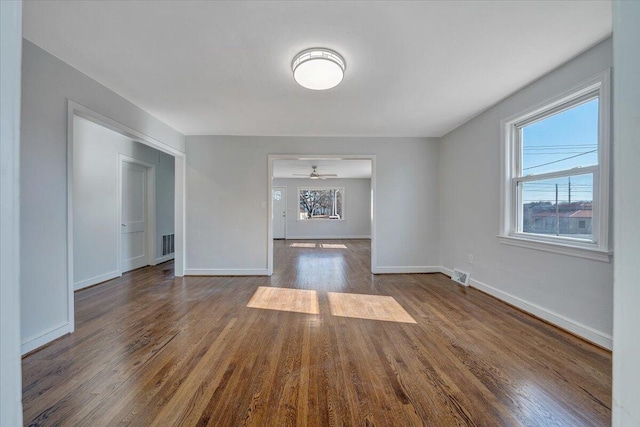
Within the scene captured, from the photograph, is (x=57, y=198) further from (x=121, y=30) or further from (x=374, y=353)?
(x=374, y=353)

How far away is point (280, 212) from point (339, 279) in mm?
5962

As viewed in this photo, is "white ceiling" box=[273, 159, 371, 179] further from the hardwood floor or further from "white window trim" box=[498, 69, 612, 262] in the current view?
the hardwood floor

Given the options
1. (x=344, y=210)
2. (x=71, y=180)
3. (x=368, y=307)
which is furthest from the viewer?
(x=344, y=210)

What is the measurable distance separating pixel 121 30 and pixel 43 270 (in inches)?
75.6

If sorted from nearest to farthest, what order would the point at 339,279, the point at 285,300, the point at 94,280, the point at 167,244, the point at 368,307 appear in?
the point at 368,307, the point at 285,300, the point at 94,280, the point at 339,279, the point at 167,244

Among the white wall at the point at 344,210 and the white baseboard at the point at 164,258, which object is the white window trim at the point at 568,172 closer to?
the white baseboard at the point at 164,258

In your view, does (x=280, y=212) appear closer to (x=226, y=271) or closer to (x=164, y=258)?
(x=164, y=258)

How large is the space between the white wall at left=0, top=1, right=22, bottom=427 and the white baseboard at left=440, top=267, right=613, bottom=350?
3122 millimetres

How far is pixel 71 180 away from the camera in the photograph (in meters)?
2.38

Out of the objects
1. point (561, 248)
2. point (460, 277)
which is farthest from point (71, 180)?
point (460, 277)

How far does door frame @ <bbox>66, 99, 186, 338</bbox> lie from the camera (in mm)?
2346

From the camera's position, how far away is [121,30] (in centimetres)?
192

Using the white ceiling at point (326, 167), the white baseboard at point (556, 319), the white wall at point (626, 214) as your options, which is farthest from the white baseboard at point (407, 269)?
the white wall at point (626, 214)

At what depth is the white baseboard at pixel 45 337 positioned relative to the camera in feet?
6.54
